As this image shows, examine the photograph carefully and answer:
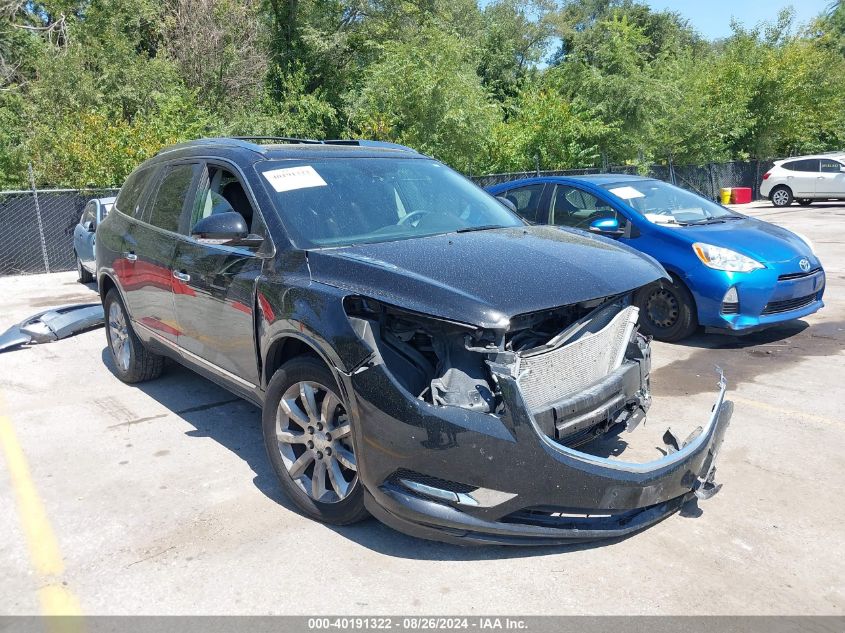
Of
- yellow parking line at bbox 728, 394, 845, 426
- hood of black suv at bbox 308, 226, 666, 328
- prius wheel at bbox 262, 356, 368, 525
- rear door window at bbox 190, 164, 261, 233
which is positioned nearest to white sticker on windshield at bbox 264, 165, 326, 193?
rear door window at bbox 190, 164, 261, 233

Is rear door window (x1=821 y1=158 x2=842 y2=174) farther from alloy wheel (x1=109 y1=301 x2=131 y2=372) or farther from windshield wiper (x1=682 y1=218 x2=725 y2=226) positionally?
alloy wheel (x1=109 y1=301 x2=131 y2=372)

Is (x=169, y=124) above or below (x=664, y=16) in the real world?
below

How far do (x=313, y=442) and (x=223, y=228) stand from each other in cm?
124

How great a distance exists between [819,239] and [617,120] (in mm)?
6994

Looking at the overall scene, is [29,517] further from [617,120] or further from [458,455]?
[617,120]

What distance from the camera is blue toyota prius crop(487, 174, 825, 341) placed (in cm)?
658

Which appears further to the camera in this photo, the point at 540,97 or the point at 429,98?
the point at 540,97

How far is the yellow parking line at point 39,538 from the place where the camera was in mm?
3134

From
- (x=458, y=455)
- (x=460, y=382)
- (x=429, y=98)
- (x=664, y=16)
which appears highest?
(x=664, y=16)

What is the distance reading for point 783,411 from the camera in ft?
16.9

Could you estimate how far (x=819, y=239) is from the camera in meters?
14.9

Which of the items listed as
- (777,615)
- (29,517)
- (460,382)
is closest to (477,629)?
(460,382)

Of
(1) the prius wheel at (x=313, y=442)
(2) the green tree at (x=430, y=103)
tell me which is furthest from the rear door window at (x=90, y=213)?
(1) the prius wheel at (x=313, y=442)

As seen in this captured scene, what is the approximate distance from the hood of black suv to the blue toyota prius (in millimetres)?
2967
